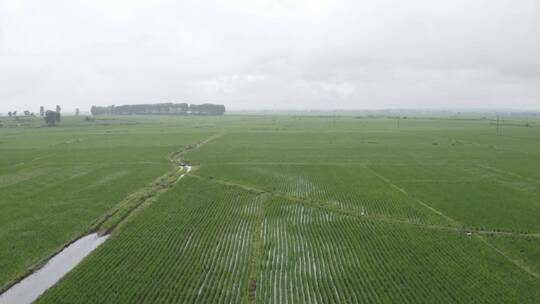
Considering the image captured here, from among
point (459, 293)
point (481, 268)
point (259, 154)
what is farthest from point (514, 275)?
point (259, 154)

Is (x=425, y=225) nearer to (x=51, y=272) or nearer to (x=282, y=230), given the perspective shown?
(x=282, y=230)

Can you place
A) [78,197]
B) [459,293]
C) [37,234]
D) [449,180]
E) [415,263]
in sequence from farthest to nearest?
[449,180], [78,197], [37,234], [415,263], [459,293]

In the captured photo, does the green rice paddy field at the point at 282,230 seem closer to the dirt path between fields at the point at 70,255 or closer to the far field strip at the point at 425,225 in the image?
the far field strip at the point at 425,225

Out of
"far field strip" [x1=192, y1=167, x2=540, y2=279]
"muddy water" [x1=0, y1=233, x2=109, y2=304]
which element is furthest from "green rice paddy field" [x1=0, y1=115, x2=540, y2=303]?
"muddy water" [x1=0, y1=233, x2=109, y2=304]

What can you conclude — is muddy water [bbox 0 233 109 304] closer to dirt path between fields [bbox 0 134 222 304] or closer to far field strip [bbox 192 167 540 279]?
dirt path between fields [bbox 0 134 222 304]

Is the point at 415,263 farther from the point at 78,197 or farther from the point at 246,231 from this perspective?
the point at 78,197

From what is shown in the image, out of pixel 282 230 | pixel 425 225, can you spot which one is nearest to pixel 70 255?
pixel 282 230
